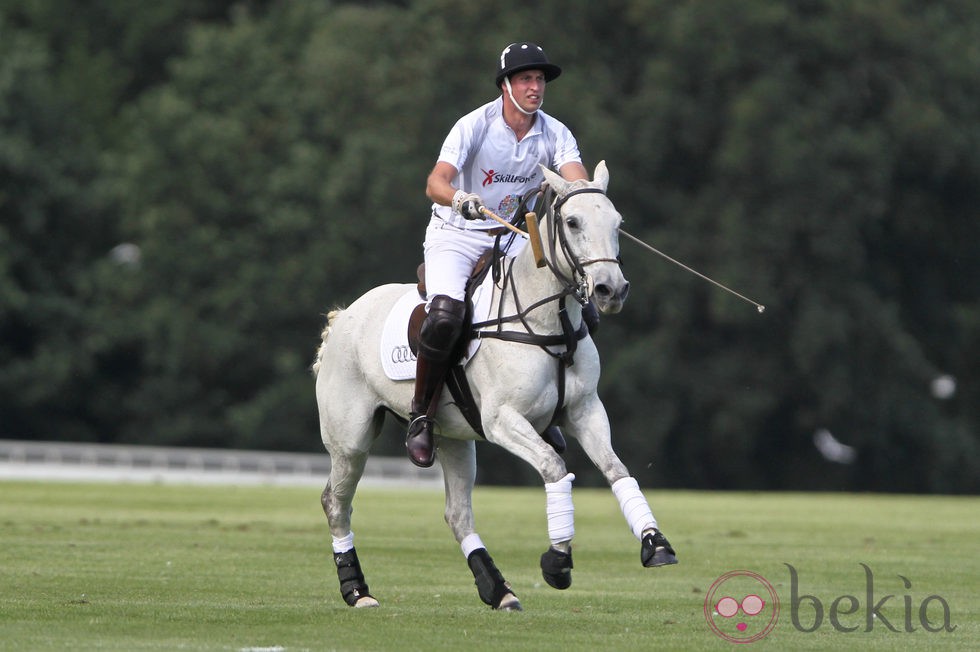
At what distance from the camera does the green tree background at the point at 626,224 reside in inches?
1785

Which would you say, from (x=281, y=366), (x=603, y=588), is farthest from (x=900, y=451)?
(x=603, y=588)

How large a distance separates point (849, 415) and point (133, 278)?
63.7ft

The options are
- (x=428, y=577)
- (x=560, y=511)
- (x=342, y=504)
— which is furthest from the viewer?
(x=428, y=577)

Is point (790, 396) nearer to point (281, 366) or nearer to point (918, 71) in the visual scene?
point (918, 71)

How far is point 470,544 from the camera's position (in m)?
11.9

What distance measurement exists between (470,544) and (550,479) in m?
1.47

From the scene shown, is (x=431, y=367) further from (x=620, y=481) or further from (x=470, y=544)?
(x=620, y=481)

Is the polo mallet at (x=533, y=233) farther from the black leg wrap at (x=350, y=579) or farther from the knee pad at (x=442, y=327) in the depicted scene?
the black leg wrap at (x=350, y=579)

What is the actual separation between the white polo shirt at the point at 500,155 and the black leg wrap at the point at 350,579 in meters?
2.33

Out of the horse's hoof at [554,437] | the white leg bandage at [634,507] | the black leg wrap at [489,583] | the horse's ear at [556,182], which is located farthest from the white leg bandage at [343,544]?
the horse's ear at [556,182]

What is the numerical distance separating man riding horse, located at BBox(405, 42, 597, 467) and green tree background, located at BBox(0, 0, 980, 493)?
105 feet

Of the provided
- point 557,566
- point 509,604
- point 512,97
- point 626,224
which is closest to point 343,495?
point 509,604

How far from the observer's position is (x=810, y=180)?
4469cm

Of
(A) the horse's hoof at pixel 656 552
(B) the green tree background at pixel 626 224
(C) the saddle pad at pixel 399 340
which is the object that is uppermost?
(C) the saddle pad at pixel 399 340
